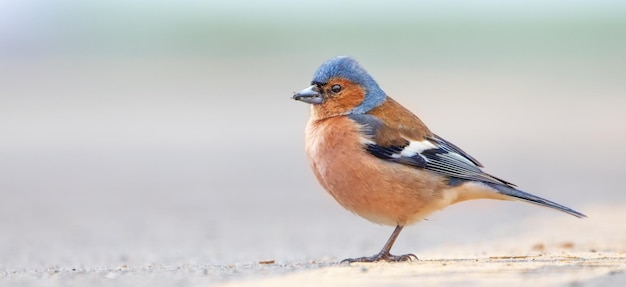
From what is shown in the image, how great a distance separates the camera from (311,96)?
372 inches

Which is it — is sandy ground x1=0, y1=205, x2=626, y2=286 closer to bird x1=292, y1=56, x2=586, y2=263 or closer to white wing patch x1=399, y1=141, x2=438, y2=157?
bird x1=292, y1=56, x2=586, y2=263

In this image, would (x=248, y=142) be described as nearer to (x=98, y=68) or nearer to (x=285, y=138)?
(x=285, y=138)

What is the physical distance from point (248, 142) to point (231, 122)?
10.8 ft

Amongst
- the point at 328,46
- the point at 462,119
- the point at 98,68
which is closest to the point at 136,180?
the point at 462,119

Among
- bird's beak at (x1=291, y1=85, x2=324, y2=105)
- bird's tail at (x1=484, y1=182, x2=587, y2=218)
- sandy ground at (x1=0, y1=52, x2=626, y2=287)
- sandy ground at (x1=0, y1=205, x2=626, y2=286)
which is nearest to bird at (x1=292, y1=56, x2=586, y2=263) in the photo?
bird's tail at (x1=484, y1=182, x2=587, y2=218)

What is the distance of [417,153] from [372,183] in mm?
471

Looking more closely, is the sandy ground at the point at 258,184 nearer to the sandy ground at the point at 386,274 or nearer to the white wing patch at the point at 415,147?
the sandy ground at the point at 386,274

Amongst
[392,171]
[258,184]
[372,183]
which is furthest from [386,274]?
[258,184]

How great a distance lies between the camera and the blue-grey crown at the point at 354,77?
9.45m

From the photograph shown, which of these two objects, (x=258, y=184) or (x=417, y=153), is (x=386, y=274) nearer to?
(x=417, y=153)

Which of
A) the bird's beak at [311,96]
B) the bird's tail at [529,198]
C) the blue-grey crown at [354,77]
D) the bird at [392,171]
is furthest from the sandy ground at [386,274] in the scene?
the blue-grey crown at [354,77]

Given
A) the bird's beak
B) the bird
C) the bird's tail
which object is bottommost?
the bird's tail

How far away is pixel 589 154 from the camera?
1948 centimetres

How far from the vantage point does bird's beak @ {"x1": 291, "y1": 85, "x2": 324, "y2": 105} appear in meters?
9.44
